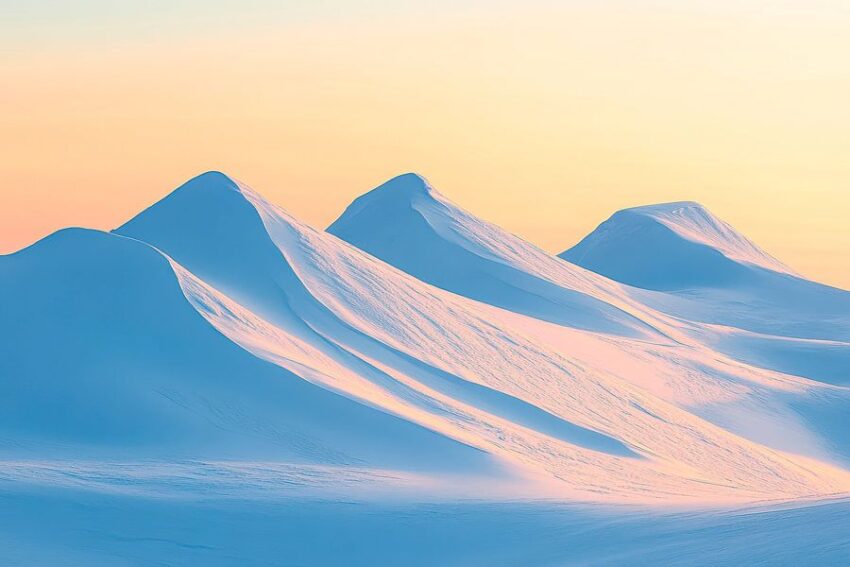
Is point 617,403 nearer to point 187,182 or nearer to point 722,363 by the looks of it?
point 722,363

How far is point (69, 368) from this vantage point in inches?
1276

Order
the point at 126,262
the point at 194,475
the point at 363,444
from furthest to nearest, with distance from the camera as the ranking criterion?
1. the point at 126,262
2. the point at 363,444
3. the point at 194,475

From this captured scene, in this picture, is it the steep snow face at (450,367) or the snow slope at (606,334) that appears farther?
the snow slope at (606,334)

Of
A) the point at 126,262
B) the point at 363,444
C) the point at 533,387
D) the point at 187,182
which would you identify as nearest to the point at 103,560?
the point at 363,444

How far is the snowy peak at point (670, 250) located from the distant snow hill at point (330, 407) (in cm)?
2617

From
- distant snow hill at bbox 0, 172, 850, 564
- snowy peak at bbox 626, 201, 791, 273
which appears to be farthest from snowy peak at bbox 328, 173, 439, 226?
snowy peak at bbox 626, 201, 791, 273

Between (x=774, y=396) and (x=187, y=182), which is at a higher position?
(x=187, y=182)

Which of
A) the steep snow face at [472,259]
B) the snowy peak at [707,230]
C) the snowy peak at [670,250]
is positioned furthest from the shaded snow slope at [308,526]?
the snowy peak at [707,230]

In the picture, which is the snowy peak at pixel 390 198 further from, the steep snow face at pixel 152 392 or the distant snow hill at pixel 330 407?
the steep snow face at pixel 152 392

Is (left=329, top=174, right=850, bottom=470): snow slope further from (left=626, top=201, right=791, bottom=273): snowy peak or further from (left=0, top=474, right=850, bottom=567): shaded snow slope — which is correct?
(left=0, top=474, right=850, bottom=567): shaded snow slope

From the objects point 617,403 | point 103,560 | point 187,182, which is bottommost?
point 103,560

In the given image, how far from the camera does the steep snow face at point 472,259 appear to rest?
185 ft

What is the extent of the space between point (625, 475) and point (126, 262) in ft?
47.2

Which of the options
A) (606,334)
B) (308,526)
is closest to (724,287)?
(606,334)
